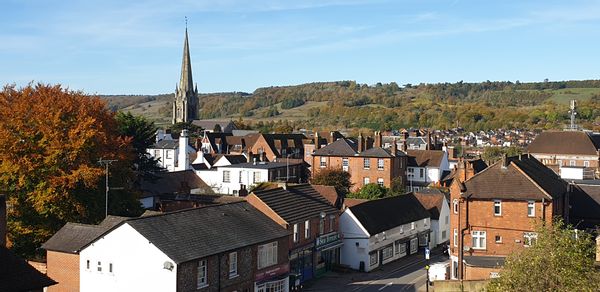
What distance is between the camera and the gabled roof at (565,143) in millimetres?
95188

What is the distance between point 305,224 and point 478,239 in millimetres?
10646

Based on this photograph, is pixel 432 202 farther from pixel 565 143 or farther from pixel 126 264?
pixel 565 143

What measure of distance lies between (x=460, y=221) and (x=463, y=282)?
36.9ft

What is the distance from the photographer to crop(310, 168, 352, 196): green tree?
Result: 229 ft

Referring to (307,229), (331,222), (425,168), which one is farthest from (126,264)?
(425,168)

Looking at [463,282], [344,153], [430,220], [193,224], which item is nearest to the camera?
[463,282]

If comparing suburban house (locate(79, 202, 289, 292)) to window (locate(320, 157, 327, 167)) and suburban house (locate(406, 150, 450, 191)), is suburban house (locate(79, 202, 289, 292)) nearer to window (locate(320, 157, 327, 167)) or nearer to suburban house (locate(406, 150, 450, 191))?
window (locate(320, 157, 327, 167))

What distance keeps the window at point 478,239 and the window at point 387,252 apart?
29.9 feet

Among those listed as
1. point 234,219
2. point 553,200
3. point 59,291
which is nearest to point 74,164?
point 59,291

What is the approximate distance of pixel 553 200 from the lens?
129 feet

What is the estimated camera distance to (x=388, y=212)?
2013 inches

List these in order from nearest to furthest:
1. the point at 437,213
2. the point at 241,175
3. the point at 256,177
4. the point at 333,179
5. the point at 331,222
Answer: the point at 331,222 < the point at 437,213 < the point at 333,179 < the point at 256,177 < the point at 241,175

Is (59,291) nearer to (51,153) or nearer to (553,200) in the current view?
(51,153)

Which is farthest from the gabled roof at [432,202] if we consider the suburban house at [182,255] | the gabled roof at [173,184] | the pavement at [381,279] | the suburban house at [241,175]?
the suburban house at [182,255]
